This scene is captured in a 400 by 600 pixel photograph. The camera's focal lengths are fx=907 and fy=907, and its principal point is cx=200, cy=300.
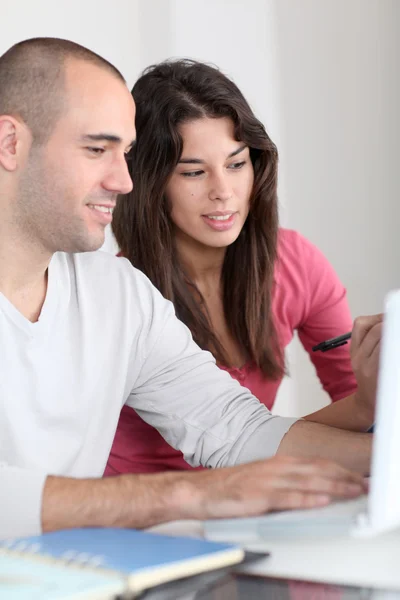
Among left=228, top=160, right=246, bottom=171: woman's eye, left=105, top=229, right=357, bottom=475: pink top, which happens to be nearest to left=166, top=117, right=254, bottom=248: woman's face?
left=228, top=160, right=246, bottom=171: woman's eye

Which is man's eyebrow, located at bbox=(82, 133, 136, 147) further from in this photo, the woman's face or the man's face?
the woman's face

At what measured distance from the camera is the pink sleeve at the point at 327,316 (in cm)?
204

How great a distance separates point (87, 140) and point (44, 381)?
0.39m

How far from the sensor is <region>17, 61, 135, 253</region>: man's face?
4.66 ft

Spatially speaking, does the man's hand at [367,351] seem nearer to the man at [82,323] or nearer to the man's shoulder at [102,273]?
the man at [82,323]

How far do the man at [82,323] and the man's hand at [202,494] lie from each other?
0.25 meters

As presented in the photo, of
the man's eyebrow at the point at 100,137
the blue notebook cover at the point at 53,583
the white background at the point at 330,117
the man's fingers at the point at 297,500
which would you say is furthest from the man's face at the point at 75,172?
the white background at the point at 330,117

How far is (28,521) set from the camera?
1001 mm

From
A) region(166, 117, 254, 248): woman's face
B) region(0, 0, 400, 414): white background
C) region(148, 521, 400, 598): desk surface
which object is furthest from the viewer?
region(0, 0, 400, 414): white background

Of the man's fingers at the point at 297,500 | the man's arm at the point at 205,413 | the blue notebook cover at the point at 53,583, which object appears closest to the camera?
the blue notebook cover at the point at 53,583

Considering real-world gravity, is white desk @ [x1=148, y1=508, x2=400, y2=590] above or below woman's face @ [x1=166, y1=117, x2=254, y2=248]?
below

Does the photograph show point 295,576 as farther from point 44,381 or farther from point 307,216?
point 307,216

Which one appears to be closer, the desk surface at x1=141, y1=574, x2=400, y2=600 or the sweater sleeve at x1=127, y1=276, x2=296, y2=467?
the desk surface at x1=141, y1=574, x2=400, y2=600

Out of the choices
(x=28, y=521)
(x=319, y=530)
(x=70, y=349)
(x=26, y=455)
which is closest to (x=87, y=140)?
(x=70, y=349)
